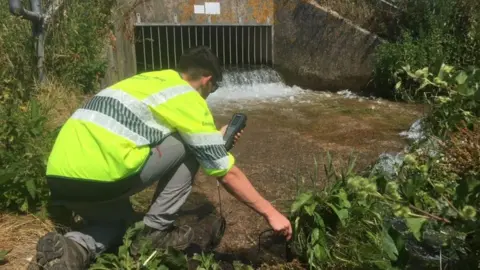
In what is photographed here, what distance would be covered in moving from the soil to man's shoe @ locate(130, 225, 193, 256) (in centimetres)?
21

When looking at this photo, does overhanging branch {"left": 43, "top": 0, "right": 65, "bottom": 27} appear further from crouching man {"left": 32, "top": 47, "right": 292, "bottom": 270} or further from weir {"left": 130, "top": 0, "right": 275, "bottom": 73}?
weir {"left": 130, "top": 0, "right": 275, "bottom": 73}

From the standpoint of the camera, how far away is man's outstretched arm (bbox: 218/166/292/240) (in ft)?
8.20

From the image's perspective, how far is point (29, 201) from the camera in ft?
10.2

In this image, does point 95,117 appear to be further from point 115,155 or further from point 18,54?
point 18,54

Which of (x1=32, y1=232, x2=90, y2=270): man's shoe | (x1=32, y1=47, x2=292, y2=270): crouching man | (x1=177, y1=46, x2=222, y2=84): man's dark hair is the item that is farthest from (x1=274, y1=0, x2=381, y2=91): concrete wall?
(x1=32, y1=232, x2=90, y2=270): man's shoe

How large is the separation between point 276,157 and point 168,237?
2404mm

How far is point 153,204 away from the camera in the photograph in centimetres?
284

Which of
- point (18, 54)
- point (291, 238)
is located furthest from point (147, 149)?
point (18, 54)

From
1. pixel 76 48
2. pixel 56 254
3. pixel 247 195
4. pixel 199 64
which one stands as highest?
pixel 199 64

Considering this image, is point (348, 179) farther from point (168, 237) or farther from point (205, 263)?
point (168, 237)

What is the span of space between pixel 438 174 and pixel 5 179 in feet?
8.34

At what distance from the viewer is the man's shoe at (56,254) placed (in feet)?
7.92

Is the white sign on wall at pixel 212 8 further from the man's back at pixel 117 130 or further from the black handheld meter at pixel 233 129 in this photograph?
the man's back at pixel 117 130

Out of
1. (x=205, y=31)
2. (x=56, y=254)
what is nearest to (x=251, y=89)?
(x=205, y=31)
